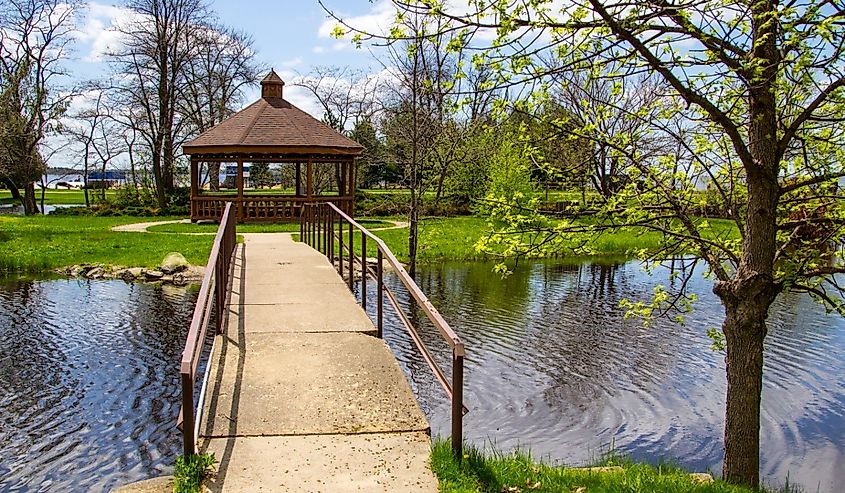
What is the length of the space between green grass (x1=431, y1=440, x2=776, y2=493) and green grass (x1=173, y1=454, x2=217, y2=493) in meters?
1.12

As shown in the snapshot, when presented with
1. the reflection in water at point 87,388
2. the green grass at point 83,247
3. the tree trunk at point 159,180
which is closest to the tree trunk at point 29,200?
the tree trunk at point 159,180

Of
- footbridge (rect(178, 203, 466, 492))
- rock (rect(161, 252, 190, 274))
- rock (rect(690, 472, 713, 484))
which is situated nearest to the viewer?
footbridge (rect(178, 203, 466, 492))

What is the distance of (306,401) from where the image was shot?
463 centimetres

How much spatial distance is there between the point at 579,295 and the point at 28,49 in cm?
2791

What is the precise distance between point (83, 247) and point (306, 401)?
52.9 ft

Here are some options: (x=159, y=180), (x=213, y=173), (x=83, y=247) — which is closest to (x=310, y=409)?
(x=83, y=247)

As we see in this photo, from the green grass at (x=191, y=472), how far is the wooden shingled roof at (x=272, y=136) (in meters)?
21.4

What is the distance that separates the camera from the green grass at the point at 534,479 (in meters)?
3.82

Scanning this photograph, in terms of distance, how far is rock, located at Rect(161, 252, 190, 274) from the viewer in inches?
623

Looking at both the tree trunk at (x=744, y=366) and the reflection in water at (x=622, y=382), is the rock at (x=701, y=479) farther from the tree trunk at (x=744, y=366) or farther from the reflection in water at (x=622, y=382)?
the reflection in water at (x=622, y=382)

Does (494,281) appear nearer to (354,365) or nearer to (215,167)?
(354,365)

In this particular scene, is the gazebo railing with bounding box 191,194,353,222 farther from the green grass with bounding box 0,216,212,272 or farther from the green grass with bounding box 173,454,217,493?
the green grass with bounding box 173,454,217,493

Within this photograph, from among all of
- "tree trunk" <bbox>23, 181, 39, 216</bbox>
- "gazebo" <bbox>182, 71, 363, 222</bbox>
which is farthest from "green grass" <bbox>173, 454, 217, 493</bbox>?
"tree trunk" <bbox>23, 181, 39, 216</bbox>

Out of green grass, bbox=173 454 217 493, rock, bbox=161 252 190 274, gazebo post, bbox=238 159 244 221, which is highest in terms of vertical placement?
gazebo post, bbox=238 159 244 221
